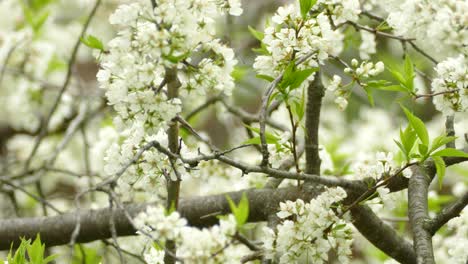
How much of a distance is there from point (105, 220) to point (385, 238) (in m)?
0.81

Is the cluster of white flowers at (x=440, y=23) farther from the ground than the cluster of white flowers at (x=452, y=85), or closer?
farther from the ground

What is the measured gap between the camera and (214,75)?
4.51 feet

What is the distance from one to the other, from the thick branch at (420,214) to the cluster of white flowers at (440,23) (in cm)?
40

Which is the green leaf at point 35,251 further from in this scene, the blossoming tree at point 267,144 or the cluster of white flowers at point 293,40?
the cluster of white flowers at point 293,40

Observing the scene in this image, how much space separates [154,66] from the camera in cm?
127

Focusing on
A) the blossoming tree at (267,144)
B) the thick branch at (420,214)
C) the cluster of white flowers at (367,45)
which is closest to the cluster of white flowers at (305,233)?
the blossoming tree at (267,144)

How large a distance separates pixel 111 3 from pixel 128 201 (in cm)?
246

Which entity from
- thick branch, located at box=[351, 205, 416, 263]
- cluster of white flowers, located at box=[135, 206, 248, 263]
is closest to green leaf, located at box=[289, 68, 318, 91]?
cluster of white flowers, located at box=[135, 206, 248, 263]

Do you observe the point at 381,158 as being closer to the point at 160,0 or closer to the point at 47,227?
the point at 160,0

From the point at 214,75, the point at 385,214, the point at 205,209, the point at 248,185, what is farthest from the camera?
the point at 385,214

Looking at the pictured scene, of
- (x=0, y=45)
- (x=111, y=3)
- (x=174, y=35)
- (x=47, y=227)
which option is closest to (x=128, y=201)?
(x=47, y=227)

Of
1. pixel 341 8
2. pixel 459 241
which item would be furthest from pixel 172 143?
pixel 459 241

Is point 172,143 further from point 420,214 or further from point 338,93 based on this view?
point 420,214

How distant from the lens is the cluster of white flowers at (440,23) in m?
1.39
